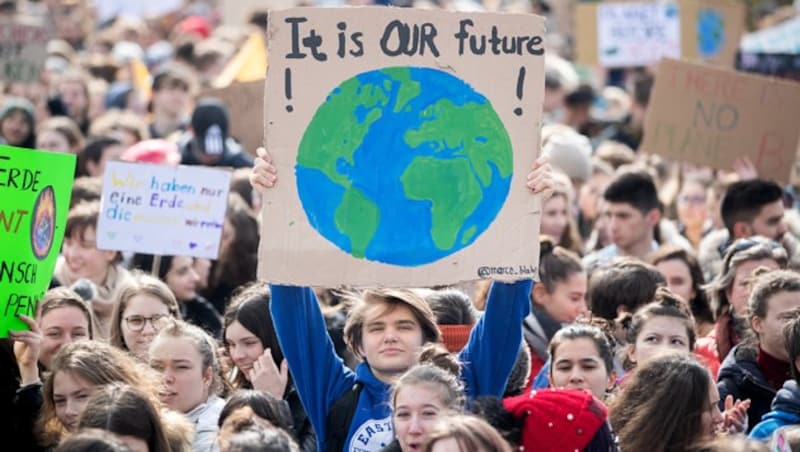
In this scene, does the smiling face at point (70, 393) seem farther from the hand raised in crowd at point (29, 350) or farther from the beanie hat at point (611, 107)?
the beanie hat at point (611, 107)

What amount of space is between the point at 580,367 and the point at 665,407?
1.04 m

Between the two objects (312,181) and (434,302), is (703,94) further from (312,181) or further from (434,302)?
(312,181)

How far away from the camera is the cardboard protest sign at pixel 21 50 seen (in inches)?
582

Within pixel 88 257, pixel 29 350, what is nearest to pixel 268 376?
pixel 29 350

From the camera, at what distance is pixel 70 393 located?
6617 millimetres

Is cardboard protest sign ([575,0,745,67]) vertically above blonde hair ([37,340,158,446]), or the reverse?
cardboard protest sign ([575,0,745,67])

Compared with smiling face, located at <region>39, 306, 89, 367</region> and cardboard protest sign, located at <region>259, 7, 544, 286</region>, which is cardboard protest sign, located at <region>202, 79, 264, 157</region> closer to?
smiling face, located at <region>39, 306, 89, 367</region>

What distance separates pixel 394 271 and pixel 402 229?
0.49 feet

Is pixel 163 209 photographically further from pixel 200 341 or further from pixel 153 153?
pixel 153 153

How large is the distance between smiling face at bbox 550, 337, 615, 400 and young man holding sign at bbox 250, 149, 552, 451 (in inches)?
30.5

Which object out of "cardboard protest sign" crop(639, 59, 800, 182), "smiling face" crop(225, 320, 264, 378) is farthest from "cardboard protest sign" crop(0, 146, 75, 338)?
"cardboard protest sign" crop(639, 59, 800, 182)

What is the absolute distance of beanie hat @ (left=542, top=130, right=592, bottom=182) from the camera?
12.3 meters

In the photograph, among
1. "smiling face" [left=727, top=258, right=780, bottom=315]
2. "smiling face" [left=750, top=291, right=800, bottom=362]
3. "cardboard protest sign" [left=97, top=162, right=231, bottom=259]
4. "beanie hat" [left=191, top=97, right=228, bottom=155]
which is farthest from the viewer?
"beanie hat" [left=191, top=97, right=228, bottom=155]

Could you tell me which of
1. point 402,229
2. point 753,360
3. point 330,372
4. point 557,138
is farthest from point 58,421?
point 557,138
